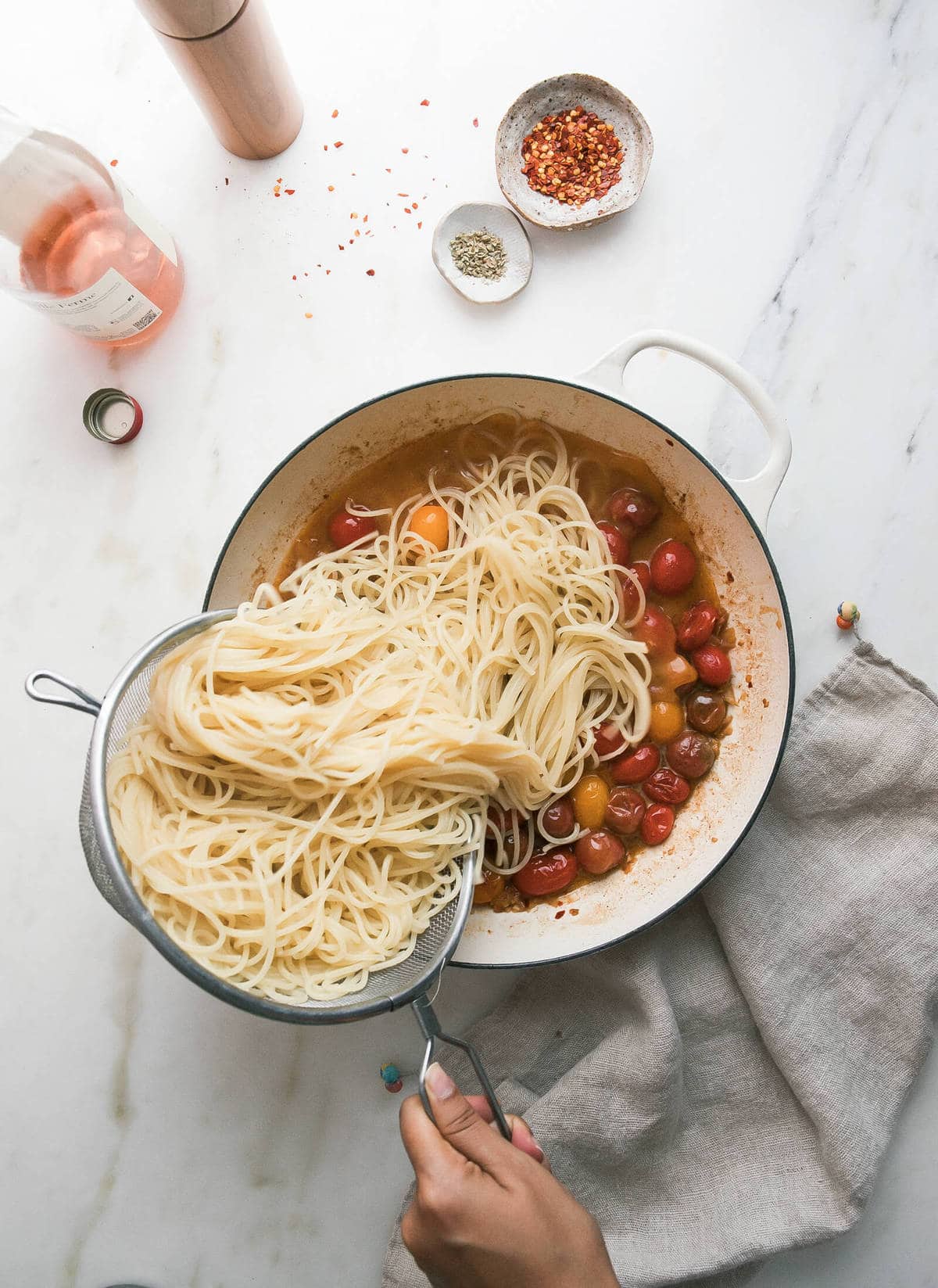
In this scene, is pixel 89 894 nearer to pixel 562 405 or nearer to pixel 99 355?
pixel 99 355

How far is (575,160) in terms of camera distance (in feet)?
9.74

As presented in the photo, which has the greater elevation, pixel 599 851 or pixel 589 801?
pixel 589 801

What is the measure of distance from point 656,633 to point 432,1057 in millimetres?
1352

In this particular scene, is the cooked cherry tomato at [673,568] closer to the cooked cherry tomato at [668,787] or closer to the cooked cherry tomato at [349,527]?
the cooked cherry tomato at [668,787]

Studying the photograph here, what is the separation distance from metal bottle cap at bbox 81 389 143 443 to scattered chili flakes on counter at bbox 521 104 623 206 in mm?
1501

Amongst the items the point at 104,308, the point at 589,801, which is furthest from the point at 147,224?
the point at 589,801

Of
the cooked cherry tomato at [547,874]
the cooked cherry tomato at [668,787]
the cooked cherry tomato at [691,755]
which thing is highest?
the cooked cherry tomato at [691,755]

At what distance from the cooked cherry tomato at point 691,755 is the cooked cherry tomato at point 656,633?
0.90 feet

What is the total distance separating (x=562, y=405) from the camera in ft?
9.21

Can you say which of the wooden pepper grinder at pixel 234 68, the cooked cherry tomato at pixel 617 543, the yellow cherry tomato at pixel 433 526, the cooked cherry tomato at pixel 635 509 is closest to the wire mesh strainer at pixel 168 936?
the yellow cherry tomato at pixel 433 526

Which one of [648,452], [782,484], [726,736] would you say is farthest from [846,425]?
[726,736]

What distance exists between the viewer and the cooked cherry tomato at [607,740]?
9.18 ft

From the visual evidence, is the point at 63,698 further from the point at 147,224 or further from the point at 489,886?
the point at 147,224

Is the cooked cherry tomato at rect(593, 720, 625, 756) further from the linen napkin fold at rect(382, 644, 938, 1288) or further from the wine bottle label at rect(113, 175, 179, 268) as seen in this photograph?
the wine bottle label at rect(113, 175, 179, 268)
